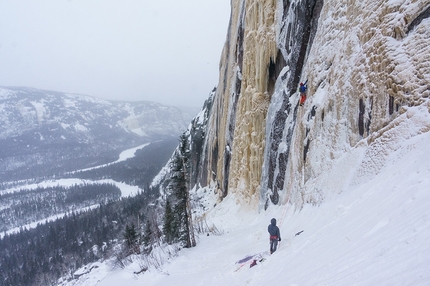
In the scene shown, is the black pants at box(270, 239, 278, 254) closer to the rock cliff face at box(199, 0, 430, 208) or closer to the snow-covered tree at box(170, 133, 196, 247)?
the rock cliff face at box(199, 0, 430, 208)

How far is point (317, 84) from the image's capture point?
11.4m

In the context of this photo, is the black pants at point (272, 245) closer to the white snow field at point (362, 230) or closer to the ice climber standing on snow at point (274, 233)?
the ice climber standing on snow at point (274, 233)

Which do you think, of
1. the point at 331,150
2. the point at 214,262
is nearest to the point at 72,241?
the point at 214,262

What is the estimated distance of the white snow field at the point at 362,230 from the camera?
10.5 ft

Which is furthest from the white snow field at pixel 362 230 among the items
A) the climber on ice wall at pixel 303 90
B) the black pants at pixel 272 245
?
the climber on ice wall at pixel 303 90

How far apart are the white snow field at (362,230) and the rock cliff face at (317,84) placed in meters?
0.48

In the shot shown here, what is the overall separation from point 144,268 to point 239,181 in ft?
35.4

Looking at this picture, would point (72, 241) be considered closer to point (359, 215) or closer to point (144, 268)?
point (144, 268)

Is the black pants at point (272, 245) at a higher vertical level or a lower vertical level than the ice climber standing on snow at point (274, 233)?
lower

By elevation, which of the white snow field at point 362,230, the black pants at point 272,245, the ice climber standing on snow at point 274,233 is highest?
the white snow field at point 362,230

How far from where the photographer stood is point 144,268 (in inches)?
531

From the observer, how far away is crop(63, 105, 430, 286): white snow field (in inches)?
125

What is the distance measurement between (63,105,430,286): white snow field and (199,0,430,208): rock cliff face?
476mm

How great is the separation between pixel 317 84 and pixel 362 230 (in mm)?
8145
